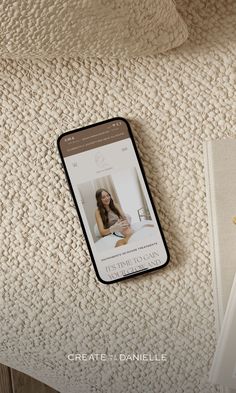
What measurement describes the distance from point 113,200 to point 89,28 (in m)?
0.17

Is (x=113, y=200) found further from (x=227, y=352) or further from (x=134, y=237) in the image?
(x=227, y=352)

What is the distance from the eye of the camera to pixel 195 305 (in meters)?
0.53

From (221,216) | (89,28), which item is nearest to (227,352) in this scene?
(221,216)

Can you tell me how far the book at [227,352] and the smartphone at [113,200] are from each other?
0.08 meters

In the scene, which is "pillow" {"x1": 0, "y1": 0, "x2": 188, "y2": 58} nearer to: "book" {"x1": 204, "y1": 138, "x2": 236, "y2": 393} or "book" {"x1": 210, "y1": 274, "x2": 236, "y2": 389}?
"book" {"x1": 204, "y1": 138, "x2": 236, "y2": 393}

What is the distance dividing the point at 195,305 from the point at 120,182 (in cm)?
14

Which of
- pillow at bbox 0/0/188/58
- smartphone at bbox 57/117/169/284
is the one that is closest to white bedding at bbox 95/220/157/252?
smartphone at bbox 57/117/169/284

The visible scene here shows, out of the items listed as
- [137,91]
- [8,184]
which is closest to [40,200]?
[8,184]

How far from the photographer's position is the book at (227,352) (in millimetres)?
513

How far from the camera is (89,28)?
1.48 ft

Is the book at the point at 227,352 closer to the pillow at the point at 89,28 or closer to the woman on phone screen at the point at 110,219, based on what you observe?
the woman on phone screen at the point at 110,219

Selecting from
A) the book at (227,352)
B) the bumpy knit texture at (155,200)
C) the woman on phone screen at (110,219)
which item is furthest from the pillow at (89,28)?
the book at (227,352)

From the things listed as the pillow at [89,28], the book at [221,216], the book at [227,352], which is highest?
the pillow at [89,28]

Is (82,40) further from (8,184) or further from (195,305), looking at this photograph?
(195,305)
